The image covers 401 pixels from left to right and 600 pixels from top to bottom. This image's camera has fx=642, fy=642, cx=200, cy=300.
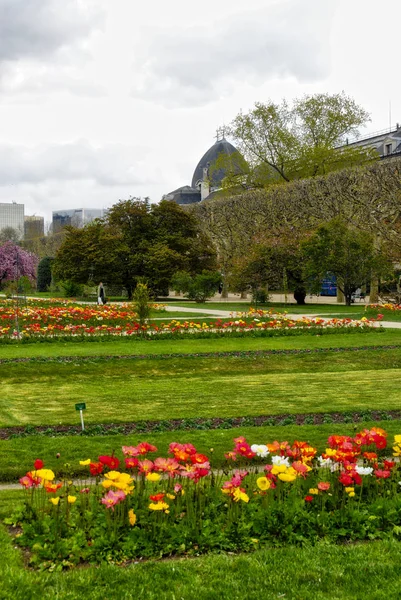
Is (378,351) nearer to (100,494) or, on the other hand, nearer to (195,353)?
(195,353)

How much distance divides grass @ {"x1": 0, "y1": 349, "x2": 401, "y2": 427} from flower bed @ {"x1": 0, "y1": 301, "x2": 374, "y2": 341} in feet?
12.3

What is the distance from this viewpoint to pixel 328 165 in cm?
4312

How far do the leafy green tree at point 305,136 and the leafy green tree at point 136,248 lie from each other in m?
9.58

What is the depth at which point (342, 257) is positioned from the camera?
1131 inches

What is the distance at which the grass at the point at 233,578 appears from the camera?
3531mm

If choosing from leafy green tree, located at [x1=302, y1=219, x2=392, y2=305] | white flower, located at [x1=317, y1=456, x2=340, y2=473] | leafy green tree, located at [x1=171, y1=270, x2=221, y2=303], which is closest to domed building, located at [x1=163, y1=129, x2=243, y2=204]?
leafy green tree, located at [x1=171, y1=270, x2=221, y2=303]

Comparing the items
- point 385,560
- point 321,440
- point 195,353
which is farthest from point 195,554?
point 195,353

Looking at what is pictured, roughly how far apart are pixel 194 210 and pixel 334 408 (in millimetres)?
39950

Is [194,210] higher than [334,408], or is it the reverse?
[194,210]

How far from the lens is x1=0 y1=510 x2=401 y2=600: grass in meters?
3.53

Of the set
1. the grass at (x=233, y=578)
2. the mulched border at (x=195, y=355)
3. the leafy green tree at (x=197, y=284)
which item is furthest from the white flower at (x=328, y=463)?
the leafy green tree at (x=197, y=284)

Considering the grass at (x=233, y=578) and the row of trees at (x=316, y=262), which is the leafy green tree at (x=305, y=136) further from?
the grass at (x=233, y=578)

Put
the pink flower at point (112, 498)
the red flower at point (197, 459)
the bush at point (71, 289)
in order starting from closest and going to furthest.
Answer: the pink flower at point (112, 498), the red flower at point (197, 459), the bush at point (71, 289)

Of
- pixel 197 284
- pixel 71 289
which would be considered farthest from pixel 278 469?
pixel 71 289
